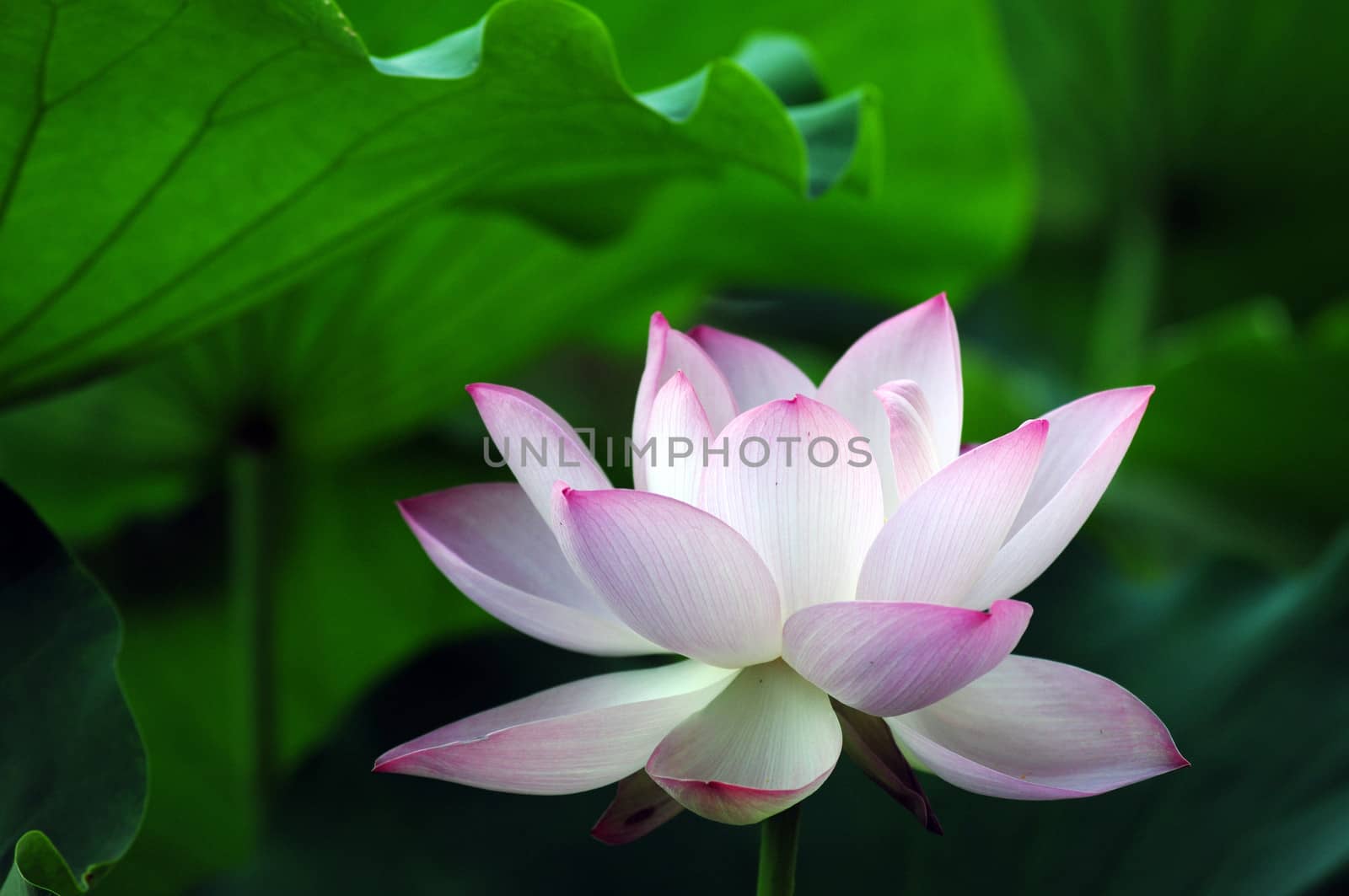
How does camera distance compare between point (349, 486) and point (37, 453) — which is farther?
point (349, 486)

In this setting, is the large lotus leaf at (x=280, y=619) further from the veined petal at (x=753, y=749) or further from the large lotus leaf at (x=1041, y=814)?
the veined petal at (x=753, y=749)

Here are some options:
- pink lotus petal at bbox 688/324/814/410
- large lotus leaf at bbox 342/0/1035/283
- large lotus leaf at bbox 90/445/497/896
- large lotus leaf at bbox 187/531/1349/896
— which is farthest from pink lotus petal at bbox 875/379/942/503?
large lotus leaf at bbox 90/445/497/896

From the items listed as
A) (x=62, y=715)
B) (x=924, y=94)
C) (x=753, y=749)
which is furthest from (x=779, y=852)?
(x=924, y=94)

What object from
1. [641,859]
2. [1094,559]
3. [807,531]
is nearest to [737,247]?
[1094,559]

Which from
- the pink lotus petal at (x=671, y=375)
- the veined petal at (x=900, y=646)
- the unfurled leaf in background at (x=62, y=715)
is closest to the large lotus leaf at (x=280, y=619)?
the unfurled leaf in background at (x=62, y=715)

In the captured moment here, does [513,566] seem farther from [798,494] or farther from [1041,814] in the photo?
[1041,814]

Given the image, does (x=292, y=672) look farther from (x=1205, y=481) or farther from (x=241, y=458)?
(x=1205, y=481)
